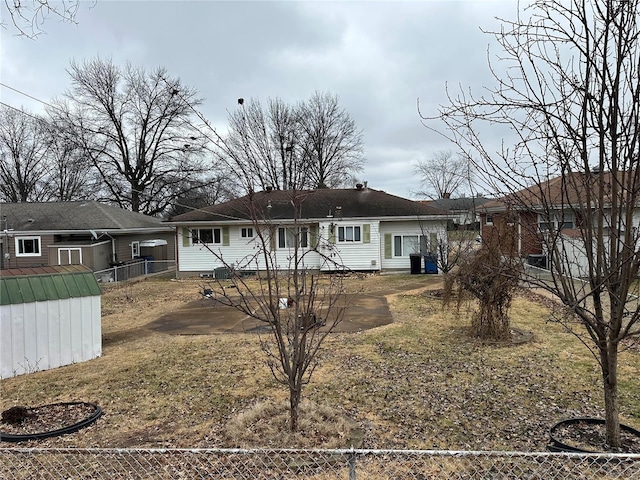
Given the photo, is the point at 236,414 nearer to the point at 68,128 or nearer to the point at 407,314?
the point at 407,314

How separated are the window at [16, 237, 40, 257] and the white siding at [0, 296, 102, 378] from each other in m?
17.9

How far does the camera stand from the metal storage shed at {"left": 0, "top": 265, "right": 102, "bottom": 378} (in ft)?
20.5

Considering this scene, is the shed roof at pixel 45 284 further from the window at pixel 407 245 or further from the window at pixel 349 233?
the window at pixel 407 245

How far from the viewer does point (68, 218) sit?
22.0 meters

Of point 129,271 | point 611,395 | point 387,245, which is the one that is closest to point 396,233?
point 387,245

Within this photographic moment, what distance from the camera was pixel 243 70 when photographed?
36.0 ft

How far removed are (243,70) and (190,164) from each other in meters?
24.8

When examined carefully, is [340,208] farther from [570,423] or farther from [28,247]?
[28,247]

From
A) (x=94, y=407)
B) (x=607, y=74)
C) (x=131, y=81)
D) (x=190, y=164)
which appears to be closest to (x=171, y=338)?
(x=94, y=407)

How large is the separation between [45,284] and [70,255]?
15.4m

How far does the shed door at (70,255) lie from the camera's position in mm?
19781

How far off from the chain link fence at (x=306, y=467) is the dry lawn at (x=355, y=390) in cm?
32

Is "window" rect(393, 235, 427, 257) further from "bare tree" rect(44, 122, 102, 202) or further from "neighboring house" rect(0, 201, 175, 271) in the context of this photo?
"bare tree" rect(44, 122, 102, 202)

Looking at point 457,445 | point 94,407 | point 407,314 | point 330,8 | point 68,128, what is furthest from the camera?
point 68,128
